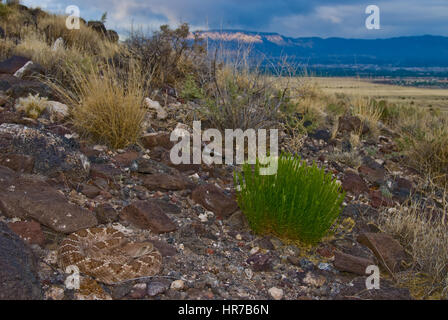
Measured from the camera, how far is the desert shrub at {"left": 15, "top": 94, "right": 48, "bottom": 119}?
6.02 meters

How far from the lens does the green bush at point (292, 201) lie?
376 cm

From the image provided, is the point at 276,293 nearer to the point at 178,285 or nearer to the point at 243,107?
the point at 178,285

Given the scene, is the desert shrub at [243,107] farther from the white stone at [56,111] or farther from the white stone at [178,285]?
the white stone at [178,285]

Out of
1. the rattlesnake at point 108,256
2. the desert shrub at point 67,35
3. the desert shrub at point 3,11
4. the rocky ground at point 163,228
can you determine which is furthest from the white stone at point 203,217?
the desert shrub at point 3,11

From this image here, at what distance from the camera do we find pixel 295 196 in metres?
3.75

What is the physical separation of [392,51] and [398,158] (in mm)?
208292

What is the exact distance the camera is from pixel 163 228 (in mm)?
3883

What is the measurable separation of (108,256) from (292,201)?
5.22 ft

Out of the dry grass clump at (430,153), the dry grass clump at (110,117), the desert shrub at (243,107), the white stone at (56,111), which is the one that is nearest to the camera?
the dry grass clump at (110,117)

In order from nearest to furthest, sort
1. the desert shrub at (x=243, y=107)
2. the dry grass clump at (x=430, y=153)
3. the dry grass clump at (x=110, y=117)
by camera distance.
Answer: the dry grass clump at (x=110, y=117) → the desert shrub at (x=243, y=107) → the dry grass clump at (x=430, y=153)

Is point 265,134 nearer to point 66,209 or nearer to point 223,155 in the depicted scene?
point 223,155

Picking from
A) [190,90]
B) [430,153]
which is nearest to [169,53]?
[190,90]

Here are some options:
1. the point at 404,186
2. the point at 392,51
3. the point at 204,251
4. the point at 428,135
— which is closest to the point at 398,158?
the point at 428,135

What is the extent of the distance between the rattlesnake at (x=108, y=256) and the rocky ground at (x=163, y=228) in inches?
2.7
